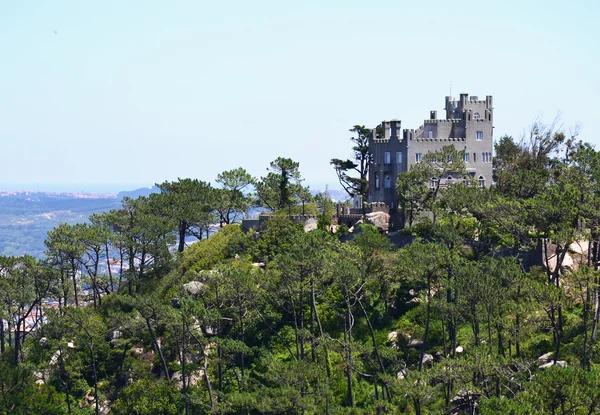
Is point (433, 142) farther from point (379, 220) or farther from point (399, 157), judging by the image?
point (379, 220)

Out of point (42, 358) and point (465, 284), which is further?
point (42, 358)

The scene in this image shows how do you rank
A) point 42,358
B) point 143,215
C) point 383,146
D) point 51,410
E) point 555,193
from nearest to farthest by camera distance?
point 555,193, point 51,410, point 42,358, point 143,215, point 383,146

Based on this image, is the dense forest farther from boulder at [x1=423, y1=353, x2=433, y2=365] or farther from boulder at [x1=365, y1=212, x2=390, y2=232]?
boulder at [x1=365, y1=212, x2=390, y2=232]

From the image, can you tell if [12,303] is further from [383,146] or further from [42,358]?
[383,146]

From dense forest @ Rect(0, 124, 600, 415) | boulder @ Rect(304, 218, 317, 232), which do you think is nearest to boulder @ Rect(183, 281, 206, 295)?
dense forest @ Rect(0, 124, 600, 415)

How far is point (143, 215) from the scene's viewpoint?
6775 cm

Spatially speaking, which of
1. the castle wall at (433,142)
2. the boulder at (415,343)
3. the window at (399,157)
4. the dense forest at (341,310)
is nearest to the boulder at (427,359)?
the dense forest at (341,310)

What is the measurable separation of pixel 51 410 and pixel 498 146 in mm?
48274

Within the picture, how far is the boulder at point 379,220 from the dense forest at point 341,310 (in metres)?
2.11

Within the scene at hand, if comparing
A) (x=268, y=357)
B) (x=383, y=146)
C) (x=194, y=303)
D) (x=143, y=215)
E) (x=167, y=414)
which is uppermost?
(x=383, y=146)

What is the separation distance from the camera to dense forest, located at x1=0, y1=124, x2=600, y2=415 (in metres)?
42.6

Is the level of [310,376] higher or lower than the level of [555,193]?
lower

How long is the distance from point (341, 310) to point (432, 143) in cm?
2102

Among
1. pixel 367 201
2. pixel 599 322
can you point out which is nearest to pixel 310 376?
pixel 599 322
